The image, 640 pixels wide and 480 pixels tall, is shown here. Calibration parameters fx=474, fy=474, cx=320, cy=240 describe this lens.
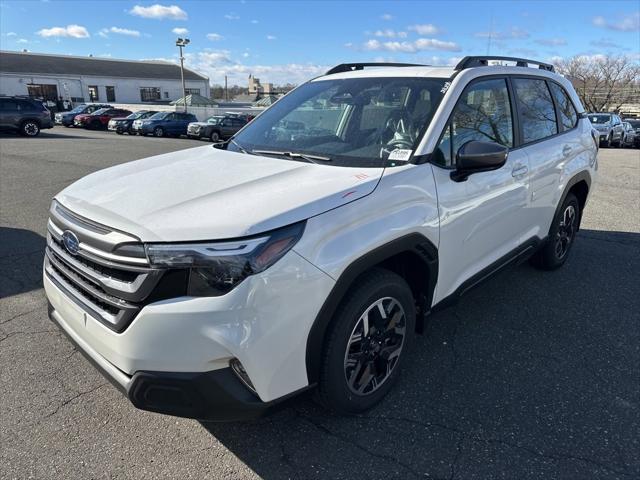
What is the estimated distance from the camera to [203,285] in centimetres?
194

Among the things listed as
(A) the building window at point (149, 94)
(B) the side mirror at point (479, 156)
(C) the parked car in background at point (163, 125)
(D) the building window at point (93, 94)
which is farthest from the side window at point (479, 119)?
(A) the building window at point (149, 94)

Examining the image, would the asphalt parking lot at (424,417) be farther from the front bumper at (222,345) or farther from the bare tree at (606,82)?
the bare tree at (606,82)

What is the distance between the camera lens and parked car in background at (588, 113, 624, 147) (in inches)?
976

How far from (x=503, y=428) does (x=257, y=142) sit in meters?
2.38

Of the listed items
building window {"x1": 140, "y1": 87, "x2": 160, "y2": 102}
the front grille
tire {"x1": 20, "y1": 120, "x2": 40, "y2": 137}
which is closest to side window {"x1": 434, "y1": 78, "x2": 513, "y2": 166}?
the front grille

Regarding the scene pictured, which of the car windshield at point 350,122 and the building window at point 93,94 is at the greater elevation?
the building window at point 93,94

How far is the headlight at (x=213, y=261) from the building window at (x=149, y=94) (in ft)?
227

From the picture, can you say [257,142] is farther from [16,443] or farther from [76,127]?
[76,127]

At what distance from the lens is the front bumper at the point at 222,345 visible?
1.90m

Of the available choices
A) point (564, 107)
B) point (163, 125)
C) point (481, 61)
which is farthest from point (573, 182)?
point (163, 125)

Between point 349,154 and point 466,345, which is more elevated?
point 349,154

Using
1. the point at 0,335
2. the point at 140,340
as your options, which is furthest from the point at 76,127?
the point at 140,340

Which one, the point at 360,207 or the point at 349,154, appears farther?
the point at 349,154

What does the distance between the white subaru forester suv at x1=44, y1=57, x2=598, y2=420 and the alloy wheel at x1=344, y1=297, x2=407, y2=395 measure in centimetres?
1
